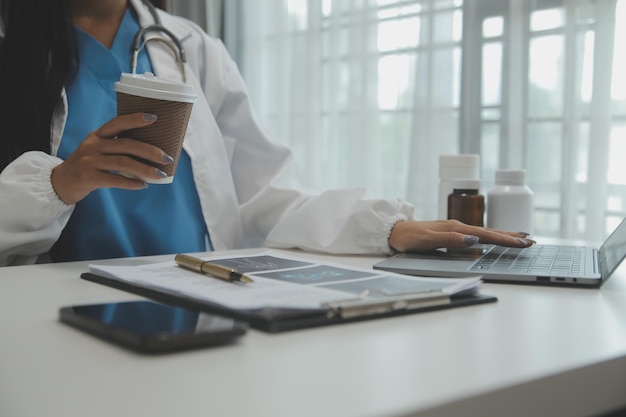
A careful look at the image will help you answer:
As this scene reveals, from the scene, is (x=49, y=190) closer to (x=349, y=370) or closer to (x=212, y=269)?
(x=212, y=269)

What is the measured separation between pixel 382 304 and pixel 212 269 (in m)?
0.20

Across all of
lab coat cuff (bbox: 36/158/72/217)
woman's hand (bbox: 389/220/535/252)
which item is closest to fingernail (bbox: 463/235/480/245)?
woman's hand (bbox: 389/220/535/252)

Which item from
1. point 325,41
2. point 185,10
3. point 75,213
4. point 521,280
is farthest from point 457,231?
point 185,10

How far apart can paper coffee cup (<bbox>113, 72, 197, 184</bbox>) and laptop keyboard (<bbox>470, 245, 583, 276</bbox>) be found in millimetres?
404

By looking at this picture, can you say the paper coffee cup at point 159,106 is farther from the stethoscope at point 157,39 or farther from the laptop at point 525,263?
the stethoscope at point 157,39

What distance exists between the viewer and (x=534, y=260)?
875 millimetres

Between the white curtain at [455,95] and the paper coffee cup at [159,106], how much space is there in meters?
1.58

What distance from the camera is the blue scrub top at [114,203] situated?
47.9 inches

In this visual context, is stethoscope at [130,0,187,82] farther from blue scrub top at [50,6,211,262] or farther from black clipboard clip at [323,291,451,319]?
black clipboard clip at [323,291,451,319]

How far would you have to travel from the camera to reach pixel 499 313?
0.61m

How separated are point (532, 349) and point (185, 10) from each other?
3.24 metres

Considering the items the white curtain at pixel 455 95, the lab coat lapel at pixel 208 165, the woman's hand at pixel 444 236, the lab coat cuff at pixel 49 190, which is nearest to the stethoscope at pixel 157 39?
the lab coat lapel at pixel 208 165

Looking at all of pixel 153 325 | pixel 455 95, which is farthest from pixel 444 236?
pixel 455 95

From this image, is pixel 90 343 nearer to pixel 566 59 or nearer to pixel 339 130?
pixel 566 59
